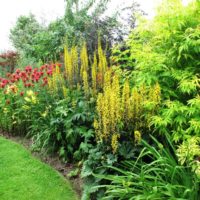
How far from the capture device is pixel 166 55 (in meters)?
3.79

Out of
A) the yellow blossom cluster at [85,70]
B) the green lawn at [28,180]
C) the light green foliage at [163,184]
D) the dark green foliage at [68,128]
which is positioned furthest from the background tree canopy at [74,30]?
A: the light green foliage at [163,184]

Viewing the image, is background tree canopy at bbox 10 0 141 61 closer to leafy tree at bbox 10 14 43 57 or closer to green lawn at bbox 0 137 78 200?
leafy tree at bbox 10 14 43 57

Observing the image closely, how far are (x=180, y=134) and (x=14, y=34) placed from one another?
14.4 metres

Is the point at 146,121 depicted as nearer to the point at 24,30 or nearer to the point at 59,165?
the point at 59,165

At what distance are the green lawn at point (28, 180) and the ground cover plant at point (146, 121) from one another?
0.32 metres

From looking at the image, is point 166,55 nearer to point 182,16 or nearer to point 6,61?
point 182,16

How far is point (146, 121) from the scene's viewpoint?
357cm

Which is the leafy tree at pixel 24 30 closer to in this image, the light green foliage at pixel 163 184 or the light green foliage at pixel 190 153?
the light green foliage at pixel 163 184

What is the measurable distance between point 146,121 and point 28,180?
172 cm

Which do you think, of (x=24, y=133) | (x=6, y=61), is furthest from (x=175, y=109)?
(x=6, y=61)

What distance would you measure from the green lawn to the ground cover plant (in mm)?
317

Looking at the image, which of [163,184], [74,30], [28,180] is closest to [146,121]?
[163,184]

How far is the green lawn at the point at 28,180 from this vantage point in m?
3.79

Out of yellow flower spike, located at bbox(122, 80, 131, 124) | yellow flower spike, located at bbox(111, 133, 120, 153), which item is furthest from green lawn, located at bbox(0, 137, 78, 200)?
yellow flower spike, located at bbox(122, 80, 131, 124)
